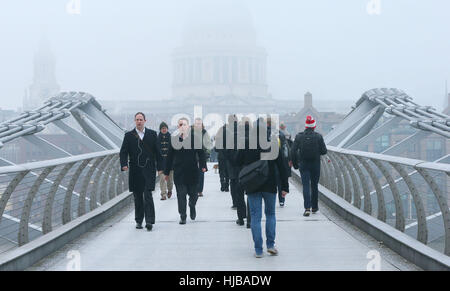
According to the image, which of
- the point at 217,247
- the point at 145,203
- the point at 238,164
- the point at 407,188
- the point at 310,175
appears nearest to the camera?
the point at 238,164

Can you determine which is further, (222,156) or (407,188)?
(222,156)

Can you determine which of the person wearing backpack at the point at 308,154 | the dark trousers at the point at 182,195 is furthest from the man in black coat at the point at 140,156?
the person wearing backpack at the point at 308,154

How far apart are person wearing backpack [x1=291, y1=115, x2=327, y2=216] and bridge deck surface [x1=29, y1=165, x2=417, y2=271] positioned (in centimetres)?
48

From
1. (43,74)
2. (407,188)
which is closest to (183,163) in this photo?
(407,188)

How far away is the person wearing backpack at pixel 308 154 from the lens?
1132 cm

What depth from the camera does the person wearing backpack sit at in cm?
1132

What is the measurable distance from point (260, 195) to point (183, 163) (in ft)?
10.1

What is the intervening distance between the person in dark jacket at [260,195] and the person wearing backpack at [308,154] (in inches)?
130

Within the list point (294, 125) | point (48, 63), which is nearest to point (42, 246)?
point (294, 125)

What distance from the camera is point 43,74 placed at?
171125mm

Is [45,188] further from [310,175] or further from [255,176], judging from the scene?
[310,175]

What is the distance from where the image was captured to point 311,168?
11.5 metres

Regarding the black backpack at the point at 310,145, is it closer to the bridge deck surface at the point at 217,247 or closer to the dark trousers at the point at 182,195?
the bridge deck surface at the point at 217,247

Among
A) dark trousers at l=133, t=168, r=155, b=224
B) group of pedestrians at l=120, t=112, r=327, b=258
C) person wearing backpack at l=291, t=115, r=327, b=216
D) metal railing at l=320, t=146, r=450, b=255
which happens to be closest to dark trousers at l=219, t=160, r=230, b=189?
metal railing at l=320, t=146, r=450, b=255
